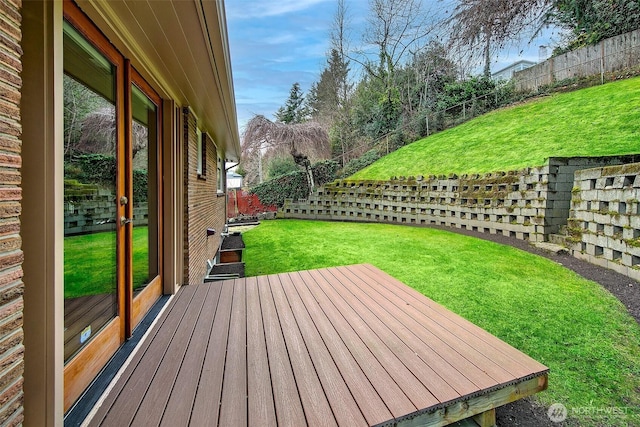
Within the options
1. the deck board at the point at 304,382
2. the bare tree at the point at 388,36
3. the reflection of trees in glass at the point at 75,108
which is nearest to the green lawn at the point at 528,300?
the deck board at the point at 304,382

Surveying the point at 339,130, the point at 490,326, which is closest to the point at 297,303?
the point at 490,326

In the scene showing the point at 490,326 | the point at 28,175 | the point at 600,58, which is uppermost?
the point at 600,58

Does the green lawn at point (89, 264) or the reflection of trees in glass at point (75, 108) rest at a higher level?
the reflection of trees in glass at point (75, 108)

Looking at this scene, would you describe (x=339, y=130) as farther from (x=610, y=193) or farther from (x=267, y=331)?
(x=267, y=331)

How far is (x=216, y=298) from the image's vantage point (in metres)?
3.10

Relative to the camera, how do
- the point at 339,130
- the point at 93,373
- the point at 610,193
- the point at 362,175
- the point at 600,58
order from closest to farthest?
the point at 93,373, the point at 610,193, the point at 600,58, the point at 362,175, the point at 339,130

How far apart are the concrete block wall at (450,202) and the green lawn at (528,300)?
2.25 ft

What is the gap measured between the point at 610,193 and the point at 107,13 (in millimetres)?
5762

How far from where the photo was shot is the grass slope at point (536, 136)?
6.91m

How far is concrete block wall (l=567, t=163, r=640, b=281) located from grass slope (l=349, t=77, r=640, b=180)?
2129 millimetres

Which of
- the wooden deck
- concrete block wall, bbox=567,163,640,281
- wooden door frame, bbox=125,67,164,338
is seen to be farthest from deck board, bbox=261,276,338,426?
concrete block wall, bbox=567,163,640,281

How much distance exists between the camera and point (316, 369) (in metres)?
1.83

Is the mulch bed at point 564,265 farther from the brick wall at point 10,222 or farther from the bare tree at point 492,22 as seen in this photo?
the bare tree at point 492,22

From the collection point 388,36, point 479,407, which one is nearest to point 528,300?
point 479,407
